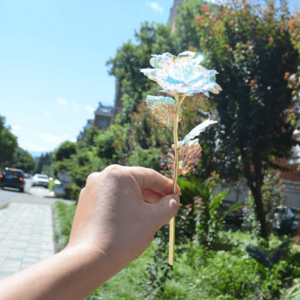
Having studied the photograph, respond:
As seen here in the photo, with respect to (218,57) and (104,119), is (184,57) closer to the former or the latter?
(218,57)

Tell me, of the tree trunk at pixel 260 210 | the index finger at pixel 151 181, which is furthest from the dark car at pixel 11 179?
the index finger at pixel 151 181

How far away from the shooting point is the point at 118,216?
842 mm

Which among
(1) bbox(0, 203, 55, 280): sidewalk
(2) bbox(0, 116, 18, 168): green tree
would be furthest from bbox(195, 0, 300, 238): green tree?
(2) bbox(0, 116, 18, 168): green tree

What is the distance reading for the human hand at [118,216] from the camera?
0.79 m

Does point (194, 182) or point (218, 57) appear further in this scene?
point (218, 57)

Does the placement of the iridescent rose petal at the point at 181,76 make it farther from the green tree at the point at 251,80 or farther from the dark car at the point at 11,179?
the dark car at the point at 11,179

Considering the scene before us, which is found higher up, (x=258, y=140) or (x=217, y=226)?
(x=258, y=140)

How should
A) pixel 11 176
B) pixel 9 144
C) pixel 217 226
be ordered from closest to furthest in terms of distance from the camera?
pixel 217 226
pixel 11 176
pixel 9 144

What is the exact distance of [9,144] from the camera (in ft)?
191

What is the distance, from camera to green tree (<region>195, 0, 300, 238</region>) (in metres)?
7.23

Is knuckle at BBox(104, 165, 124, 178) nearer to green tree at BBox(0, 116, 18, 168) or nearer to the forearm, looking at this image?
the forearm

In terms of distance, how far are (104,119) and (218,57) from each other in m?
52.3

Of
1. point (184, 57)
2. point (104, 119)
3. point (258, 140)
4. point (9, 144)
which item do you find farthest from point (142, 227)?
point (9, 144)

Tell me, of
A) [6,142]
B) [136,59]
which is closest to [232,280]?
[136,59]
